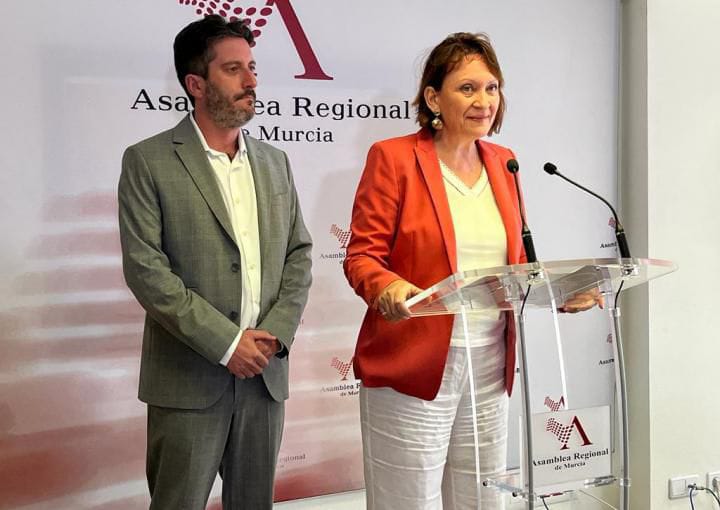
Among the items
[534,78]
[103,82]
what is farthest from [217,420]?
[534,78]

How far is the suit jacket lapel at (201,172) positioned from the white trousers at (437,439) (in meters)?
0.65

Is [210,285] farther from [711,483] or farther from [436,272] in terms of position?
[711,483]

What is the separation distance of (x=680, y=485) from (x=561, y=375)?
2.38m

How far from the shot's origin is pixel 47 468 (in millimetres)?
2619

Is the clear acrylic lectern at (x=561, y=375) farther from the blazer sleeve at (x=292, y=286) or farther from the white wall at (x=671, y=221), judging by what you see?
the white wall at (x=671, y=221)

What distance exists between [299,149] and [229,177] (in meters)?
0.68

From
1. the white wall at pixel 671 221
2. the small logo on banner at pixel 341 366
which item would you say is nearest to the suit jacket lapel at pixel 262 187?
the small logo on banner at pixel 341 366

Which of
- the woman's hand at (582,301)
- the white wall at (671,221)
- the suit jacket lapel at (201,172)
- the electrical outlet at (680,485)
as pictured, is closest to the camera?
the woman's hand at (582,301)

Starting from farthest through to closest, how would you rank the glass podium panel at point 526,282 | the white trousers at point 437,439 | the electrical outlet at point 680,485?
the electrical outlet at point 680,485, the white trousers at point 437,439, the glass podium panel at point 526,282

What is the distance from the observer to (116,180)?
8.71 ft

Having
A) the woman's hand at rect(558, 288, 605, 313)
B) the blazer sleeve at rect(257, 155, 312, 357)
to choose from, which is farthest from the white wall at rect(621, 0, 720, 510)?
the woman's hand at rect(558, 288, 605, 313)

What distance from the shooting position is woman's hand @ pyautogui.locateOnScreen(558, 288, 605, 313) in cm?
170

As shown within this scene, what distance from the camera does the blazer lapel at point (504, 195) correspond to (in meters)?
2.02

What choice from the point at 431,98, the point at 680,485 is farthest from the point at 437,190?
the point at 680,485
